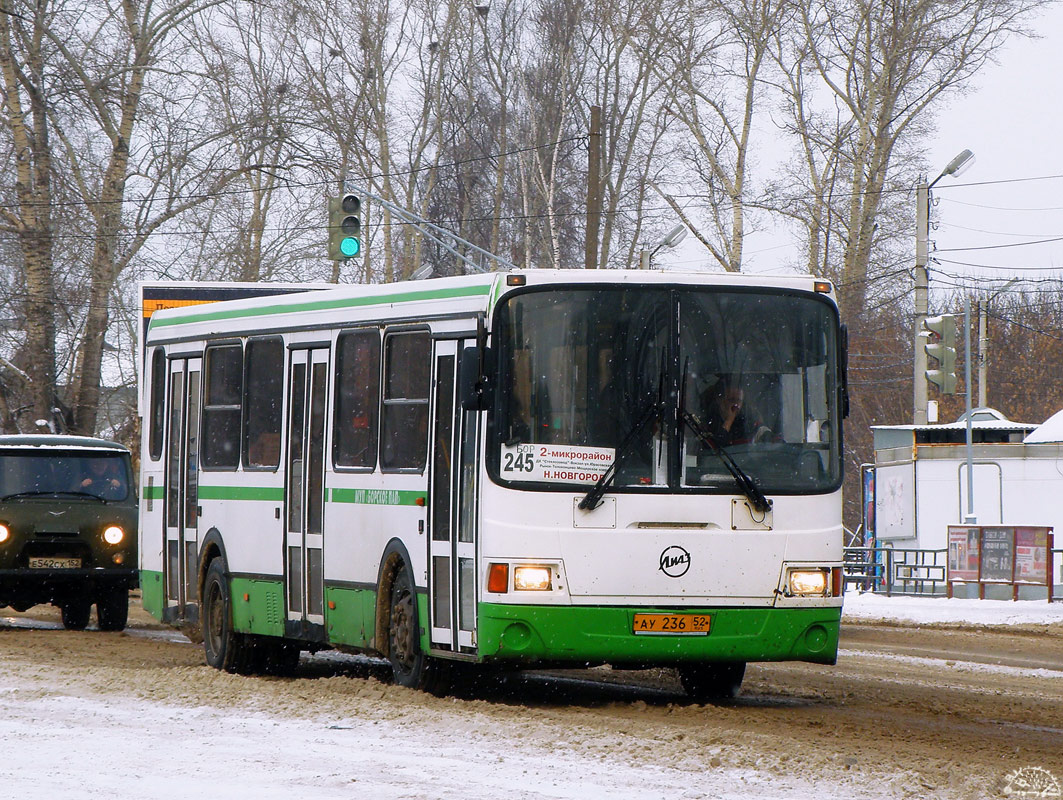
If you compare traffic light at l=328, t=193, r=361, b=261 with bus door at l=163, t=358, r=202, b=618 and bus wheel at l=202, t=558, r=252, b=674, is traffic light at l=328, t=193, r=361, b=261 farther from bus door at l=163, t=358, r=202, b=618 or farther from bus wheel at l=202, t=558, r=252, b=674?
bus wheel at l=202, t=558, r=252, b=674

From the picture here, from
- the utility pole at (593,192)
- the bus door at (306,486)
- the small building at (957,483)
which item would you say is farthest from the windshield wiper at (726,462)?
the small building at (957,483)

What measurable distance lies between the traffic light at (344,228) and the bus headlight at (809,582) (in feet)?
50.5

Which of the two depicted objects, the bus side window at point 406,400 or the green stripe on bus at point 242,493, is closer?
the bus side window at point 406,400

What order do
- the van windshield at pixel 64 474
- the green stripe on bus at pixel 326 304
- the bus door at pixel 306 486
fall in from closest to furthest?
1. the green stripe on bus at pixel 326 304
2. the bus door at pixel 306 486
3. the van windshield at pixel 64 474

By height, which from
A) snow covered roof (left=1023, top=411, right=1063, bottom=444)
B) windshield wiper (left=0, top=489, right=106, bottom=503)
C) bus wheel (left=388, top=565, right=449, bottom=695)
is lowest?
bus wheel (left=388, top=565, right=449, bottom=695)

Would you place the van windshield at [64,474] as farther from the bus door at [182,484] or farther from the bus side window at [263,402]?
the bus side window at [263,402]

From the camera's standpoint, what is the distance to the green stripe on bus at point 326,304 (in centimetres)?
1150

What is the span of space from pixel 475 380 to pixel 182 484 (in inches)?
199

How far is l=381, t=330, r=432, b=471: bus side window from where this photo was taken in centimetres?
1178

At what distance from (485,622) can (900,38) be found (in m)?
37.7

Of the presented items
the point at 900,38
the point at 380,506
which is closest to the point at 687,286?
the point at 380,506

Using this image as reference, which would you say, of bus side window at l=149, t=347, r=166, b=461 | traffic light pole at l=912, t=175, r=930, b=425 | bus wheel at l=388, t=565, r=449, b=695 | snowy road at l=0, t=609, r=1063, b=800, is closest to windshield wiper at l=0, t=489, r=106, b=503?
bus side window at l=149, t=347, r=166, b=461

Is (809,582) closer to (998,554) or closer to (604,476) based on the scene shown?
(604,476)

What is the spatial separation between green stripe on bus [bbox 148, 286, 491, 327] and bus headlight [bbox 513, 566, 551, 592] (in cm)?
169
